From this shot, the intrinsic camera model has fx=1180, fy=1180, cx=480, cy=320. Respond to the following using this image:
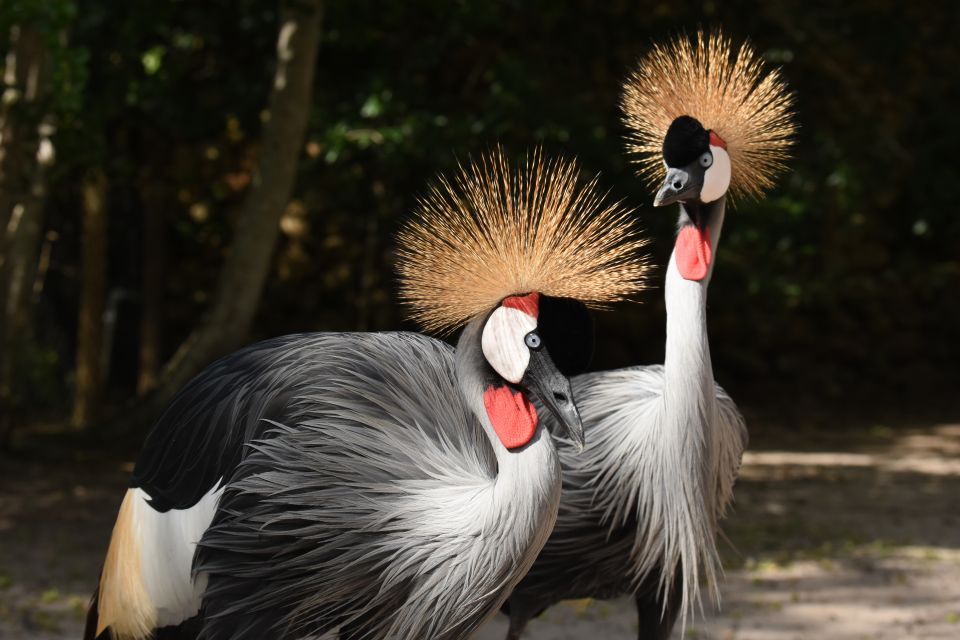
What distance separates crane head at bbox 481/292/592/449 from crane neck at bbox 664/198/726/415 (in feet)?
1.79

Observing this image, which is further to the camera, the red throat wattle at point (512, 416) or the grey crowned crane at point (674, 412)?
the grey crowned crane at point (674, 412)

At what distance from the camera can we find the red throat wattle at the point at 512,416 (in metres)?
A: 1.79

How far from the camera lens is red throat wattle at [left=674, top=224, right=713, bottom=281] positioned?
2.38 metres

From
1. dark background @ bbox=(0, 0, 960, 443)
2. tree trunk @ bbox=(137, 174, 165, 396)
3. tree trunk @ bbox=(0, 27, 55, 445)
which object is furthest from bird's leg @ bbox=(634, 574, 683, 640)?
tree trunk @ bbox=(137, 174, 165, 396)

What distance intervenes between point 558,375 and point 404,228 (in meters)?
0.47

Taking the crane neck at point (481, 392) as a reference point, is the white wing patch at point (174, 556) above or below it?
below

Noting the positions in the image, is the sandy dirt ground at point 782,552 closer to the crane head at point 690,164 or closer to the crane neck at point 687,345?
the crane neck at point 687,345

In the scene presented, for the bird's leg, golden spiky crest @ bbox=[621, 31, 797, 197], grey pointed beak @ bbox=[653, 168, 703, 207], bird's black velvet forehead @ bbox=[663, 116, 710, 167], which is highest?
golden spiky crest @ bbox=[621, 31, 797, 197]

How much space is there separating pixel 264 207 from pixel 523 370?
373 cm

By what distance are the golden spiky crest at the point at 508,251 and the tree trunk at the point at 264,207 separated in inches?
129

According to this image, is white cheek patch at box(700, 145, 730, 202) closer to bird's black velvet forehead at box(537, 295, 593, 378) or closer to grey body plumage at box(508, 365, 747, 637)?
grey body plumage at box(508, 365, 747, 637)

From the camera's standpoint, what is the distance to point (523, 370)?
1.80 meters

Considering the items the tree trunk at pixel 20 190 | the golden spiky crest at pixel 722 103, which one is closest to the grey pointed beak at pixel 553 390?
the golden spiky crest at pixel 722 103

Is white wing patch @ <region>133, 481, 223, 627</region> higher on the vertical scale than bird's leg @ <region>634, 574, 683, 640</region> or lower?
higher
